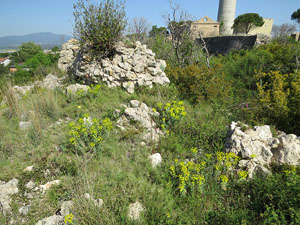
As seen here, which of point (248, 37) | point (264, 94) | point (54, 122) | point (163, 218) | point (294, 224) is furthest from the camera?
point (248, 37)

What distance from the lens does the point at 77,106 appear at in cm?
448

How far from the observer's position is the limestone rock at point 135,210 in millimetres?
2160

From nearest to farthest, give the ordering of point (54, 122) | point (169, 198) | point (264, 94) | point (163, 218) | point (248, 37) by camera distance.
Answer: point (163, 218)
point (169, 198)
point (54, 122)
point (264, 94)
point (248, 37)

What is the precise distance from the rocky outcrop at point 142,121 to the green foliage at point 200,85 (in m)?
1.79

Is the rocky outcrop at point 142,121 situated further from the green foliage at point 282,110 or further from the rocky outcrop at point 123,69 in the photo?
the green foliage at point 282,110

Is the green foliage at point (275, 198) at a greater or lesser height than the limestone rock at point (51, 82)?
lesser

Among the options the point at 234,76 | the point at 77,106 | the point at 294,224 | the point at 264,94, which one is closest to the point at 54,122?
the point at 77,106

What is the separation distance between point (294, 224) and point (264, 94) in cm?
385

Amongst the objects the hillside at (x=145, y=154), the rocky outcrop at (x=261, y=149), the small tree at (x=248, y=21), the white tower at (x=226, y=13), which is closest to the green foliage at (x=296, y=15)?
the small tree at (x=248, y=21)

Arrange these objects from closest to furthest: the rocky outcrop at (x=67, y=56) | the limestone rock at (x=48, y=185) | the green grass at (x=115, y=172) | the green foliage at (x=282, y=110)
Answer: the green grass at (x=115, y=172)
the limestone rock at (x=48, y=185)
the green foliage at (x=282, y=110)
the rocky outcrop at (x=67, y=56)

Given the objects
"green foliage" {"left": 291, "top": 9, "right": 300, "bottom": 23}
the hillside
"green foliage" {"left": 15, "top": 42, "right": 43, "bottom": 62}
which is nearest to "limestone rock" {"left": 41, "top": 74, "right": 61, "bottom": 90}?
the hillside

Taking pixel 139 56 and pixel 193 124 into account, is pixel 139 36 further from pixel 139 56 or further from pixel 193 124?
pixel 193 124

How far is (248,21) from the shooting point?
27078 millimetres

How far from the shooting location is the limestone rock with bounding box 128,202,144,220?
2.16 metres
